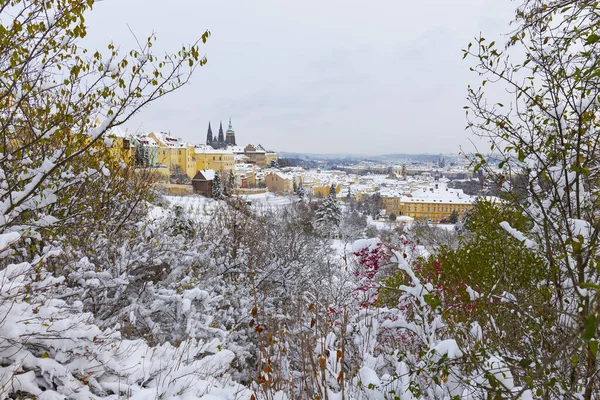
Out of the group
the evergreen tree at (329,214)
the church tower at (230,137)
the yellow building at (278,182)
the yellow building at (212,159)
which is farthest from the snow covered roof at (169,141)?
the church tower at (230,137)

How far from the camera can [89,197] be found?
18.2 feet

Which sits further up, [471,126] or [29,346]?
[471,126]

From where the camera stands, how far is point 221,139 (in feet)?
348

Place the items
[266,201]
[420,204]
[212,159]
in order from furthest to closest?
[420,204], [212,159], [266,201]

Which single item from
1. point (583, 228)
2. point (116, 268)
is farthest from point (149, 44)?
point (583, 228)

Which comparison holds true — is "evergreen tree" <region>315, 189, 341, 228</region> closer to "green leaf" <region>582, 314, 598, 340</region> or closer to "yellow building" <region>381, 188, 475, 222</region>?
"green leaf" <region>582, 314, 598, 340</region>

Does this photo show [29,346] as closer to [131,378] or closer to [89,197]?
[131,378]

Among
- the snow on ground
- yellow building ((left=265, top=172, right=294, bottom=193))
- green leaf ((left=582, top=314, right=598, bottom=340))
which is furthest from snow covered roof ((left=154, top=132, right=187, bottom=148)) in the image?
green leaf ((left=582, top=314, right=598, bottom=340))

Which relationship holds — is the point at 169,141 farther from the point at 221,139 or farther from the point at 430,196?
the point at 430,196

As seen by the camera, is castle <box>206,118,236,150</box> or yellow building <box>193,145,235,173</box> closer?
yellow building <box>193,145,235,173</box>

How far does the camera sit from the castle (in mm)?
103562

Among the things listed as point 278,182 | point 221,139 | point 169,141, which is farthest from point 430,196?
point 221,139

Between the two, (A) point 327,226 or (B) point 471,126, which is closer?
(B) point 471,126

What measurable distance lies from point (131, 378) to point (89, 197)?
3659 mm
